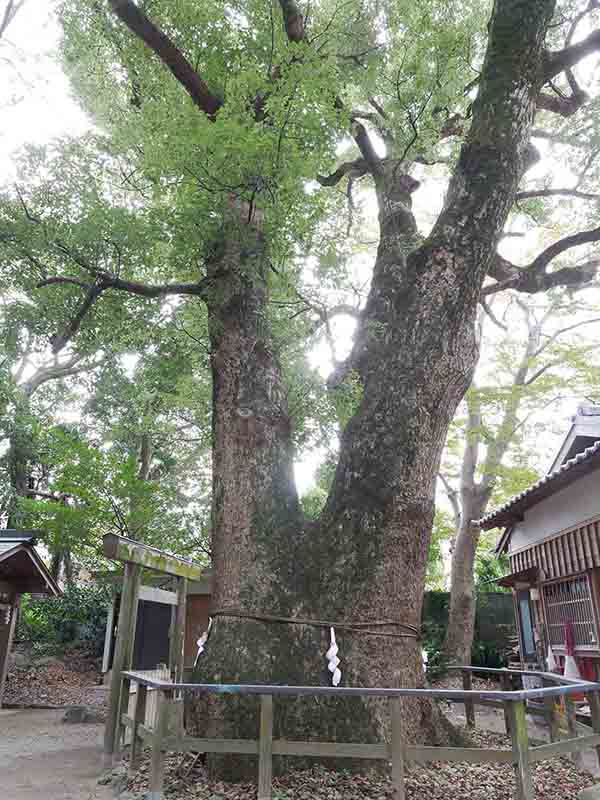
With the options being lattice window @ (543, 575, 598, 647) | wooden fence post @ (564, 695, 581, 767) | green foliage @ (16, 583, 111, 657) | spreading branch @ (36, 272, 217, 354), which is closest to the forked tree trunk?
spreading branch @ (36, 272, 217, 354)

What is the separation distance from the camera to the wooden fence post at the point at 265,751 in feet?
11.8

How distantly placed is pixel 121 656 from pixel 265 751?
2.36 m

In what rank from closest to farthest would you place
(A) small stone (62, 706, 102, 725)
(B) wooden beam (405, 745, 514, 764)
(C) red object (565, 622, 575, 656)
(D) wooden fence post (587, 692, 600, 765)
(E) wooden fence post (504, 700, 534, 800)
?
(E) wooden fence post (504, 700, 534, 800) → (B) wooden beam (405, 745, 514, 764) → (D) wooden fence post (587, 692, 600, 765) → (A) small stone (62, 706, 102, 725) → (C) red object (565, 622, 575, 656)

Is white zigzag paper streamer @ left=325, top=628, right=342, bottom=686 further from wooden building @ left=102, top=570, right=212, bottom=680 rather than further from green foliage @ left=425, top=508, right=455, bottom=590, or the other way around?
green foliage @ left=425, top=508, right=455, bottom=590

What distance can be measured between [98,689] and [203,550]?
146 inches

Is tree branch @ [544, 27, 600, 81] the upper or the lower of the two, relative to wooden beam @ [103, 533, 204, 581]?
upper

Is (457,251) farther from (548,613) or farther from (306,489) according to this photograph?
(306,489)

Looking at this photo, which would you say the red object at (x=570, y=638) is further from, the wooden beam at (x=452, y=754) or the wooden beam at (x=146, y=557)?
the wooden beam at (x=452, y=754)

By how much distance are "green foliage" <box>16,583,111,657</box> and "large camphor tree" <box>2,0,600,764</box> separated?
11.0 meters

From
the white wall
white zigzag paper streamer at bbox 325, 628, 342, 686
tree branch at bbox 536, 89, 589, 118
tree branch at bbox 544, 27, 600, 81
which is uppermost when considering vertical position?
tree branch at bbox 536, 89, 589, 118

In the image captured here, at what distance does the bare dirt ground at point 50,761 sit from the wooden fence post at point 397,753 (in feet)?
6.63

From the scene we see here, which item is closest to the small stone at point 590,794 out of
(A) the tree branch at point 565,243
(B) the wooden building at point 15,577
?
(A) the tree branch at point 565,243

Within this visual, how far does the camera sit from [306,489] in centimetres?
1689

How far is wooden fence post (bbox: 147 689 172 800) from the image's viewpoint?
3742mm
